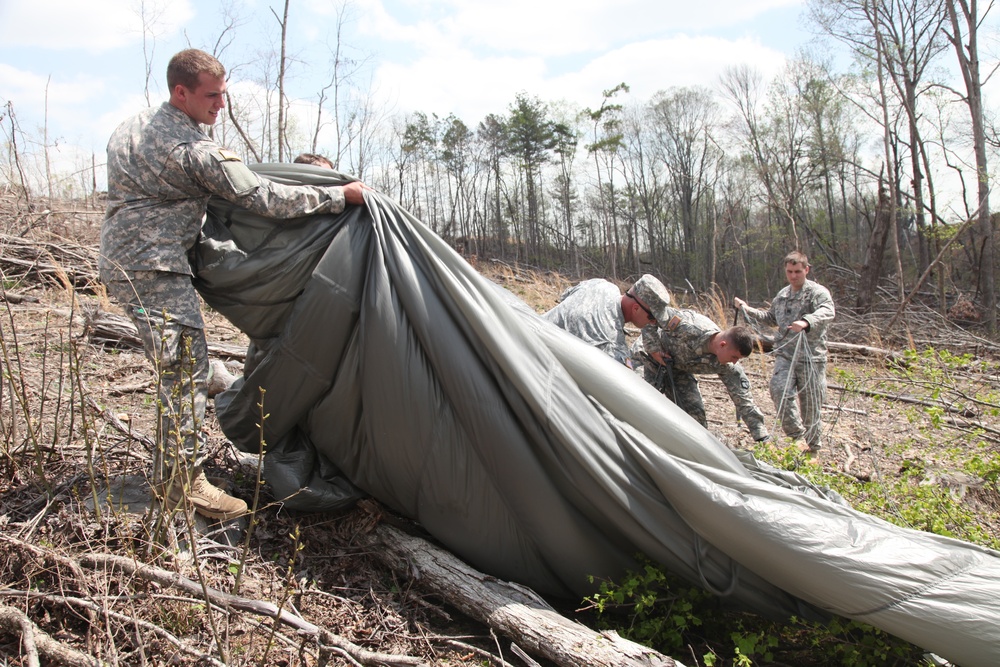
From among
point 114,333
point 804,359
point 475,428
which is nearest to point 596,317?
point 475,428

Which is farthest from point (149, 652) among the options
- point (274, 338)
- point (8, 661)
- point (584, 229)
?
point (584, 229)

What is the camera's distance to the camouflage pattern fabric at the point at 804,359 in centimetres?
478

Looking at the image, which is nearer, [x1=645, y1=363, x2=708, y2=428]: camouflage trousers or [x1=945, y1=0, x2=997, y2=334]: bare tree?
[x1=645, y1=363, x2=708, y2=428]: camouflage trousers

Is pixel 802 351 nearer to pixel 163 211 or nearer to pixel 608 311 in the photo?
pixel 608 311

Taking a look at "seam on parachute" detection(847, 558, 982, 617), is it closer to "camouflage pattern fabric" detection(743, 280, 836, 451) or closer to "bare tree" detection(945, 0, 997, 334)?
"camouflage pattern fabric" detection(743, 280, 836, 451)

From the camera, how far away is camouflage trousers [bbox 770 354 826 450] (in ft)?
15.7

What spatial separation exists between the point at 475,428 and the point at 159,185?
5.27 ft

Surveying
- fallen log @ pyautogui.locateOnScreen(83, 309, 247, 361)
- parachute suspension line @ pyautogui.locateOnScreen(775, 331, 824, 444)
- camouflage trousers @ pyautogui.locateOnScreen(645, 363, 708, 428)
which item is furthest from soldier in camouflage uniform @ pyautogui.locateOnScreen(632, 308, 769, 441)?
fallen log @ pyautogui.locateOnScreen(83, 309, 247, 361)

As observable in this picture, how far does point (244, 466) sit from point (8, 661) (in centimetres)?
139

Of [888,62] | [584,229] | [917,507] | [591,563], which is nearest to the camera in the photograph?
[591,563]

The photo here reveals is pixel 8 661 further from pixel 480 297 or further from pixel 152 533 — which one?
pixel 480 297

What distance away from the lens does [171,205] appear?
253cm

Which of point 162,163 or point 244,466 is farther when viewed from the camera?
point 244,466

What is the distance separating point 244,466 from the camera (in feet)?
10.5
